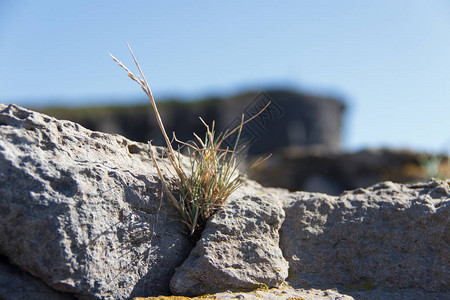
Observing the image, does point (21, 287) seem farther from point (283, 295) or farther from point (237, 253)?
point (283, 295)

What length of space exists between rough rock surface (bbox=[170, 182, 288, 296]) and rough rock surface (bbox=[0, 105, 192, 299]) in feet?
0.46

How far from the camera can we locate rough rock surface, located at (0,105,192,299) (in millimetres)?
1526

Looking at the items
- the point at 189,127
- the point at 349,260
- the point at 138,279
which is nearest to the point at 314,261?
the point at 349,260

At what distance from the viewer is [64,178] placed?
1.64 m

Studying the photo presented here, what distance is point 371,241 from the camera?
2055 millimetres

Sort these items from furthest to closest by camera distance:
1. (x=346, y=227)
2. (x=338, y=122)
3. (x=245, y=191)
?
(x=338, y=122) → (x=245, y=191) → (x=346, y=227)

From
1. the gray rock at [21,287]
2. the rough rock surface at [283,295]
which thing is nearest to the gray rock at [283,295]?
the rough rock surface at [283,295]

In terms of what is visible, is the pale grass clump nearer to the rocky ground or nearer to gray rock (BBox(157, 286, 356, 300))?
the rocky ground

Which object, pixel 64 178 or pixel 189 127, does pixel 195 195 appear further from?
pixel 189 127

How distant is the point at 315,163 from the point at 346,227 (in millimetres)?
6922

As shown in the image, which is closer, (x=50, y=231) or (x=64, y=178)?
(x=50, y=231)

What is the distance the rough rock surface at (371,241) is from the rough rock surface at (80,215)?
2.06 ft

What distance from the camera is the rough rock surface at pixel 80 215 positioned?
1.53 metres

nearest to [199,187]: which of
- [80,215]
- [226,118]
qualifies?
[80,215]
